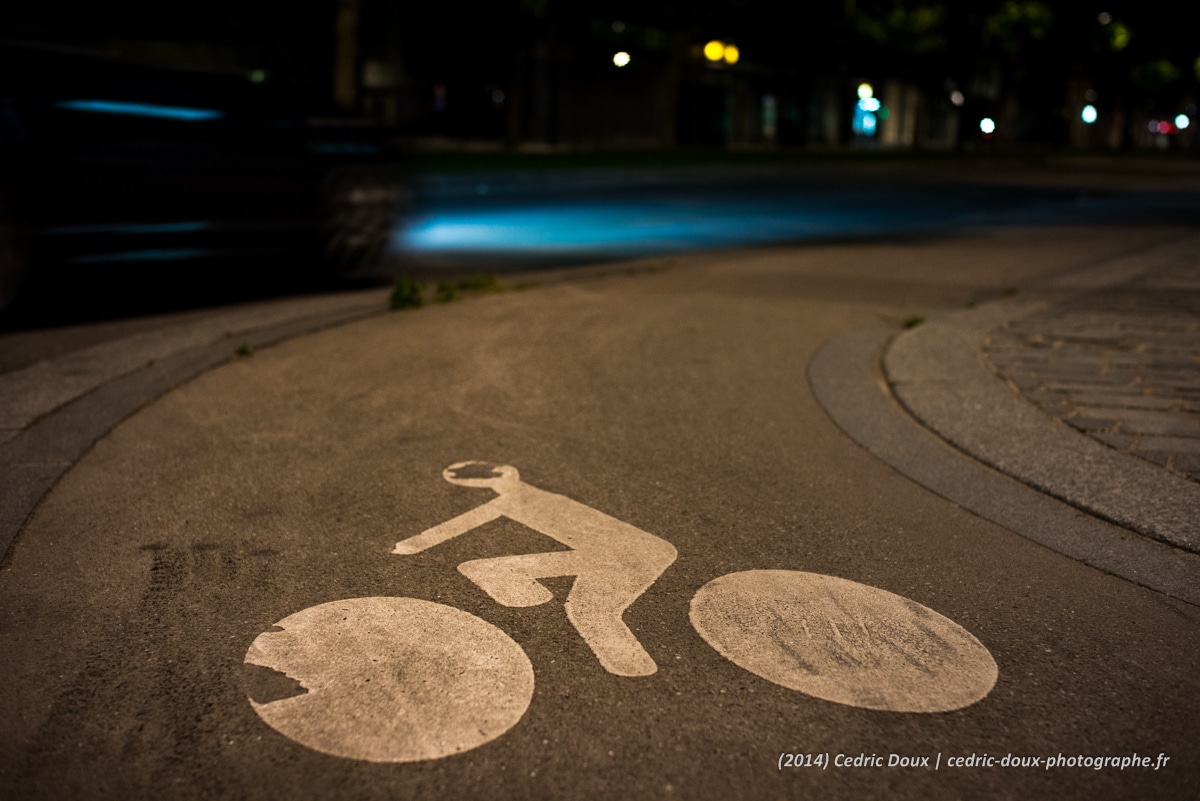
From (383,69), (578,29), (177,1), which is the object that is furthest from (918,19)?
(177,1)

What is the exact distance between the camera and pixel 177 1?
37906mm

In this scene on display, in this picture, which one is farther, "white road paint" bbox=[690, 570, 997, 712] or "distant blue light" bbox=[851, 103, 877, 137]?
"distant blue light" bbox=[851, 103, 877, 137]

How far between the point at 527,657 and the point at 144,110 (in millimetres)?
6064

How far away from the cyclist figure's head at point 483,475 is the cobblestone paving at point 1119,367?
8.90 ft

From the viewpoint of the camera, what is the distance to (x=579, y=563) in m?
3.77

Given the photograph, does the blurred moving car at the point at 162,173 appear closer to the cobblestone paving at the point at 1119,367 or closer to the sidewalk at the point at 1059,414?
the sidewalk at the point at 1059,414

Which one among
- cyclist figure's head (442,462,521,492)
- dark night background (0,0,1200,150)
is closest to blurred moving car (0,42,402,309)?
cyclist figure's head (442,462,521,492)

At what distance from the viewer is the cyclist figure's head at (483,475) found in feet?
15.0

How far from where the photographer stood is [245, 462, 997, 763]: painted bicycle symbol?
9.11ft

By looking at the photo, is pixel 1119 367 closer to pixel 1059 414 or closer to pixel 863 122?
pixel 1059 414

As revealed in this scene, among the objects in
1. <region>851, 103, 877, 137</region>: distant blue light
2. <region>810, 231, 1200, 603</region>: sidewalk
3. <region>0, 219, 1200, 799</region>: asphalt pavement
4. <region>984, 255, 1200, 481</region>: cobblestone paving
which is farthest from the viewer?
<region>851, 103, 877, 137</region>: distant blue light

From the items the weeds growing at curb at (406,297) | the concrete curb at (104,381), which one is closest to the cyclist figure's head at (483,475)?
the concrete curb at (104,381)

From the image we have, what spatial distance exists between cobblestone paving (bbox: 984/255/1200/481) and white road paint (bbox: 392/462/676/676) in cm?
249

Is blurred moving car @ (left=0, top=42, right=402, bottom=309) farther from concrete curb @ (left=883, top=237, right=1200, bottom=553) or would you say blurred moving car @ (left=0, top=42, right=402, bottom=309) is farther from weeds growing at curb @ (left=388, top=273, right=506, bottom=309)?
concrete curb @ (left=883, top=237, right=1200, bottom=553)
